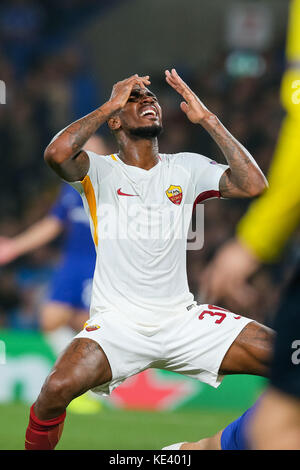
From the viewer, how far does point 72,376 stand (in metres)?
4.23

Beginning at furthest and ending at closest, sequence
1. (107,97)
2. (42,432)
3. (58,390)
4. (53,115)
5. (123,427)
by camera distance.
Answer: (107,97) → (53,115) → (123,427) → (42,432) → (58,390)

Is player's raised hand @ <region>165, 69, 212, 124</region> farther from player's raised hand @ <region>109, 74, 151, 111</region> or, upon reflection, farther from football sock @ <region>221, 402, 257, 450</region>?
football sock @ <region>221, 402, 257, 450</region>

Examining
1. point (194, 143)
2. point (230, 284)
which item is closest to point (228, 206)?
point (194, 143)

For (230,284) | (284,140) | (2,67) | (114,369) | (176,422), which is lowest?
(176,422)

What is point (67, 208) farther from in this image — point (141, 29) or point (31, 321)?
point (141, 29)

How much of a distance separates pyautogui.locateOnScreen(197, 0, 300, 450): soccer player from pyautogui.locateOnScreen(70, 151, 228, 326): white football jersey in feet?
5.63

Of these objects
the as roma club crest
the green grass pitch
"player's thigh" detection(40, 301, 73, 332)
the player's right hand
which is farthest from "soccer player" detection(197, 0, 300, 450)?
"player's thigh" detection(40, 301, 73, 332)

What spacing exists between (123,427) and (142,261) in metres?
3.15

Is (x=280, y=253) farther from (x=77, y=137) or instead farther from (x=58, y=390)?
(x=77, y=137)

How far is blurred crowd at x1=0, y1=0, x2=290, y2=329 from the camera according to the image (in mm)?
11445

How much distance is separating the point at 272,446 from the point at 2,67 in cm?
1214

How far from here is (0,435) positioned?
21.4ft

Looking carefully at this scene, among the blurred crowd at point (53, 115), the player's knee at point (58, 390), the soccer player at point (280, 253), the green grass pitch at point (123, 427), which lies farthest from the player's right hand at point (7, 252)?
the soccer player at point (280, 253)

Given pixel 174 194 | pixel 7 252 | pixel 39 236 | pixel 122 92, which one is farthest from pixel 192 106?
pixel 39 236
